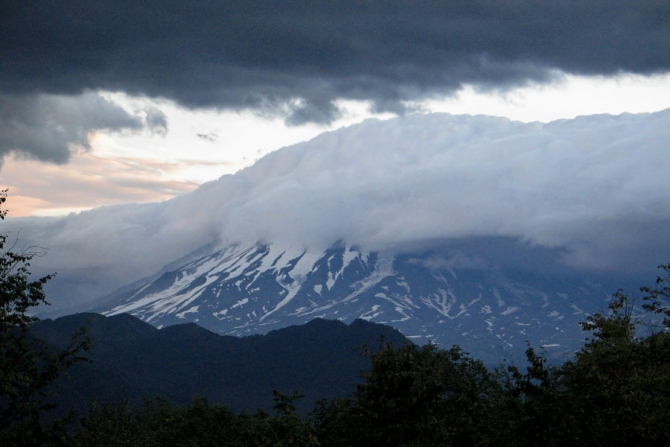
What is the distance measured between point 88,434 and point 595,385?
34.4 metres

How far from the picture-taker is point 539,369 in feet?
152

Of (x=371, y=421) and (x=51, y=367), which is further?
(x=371, y=421)

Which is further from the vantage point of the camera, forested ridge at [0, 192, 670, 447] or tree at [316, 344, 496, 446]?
tree at [316, 344, 496, 446]

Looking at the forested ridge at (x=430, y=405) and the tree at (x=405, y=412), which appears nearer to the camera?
the forested ridge at (x=430, y=405)

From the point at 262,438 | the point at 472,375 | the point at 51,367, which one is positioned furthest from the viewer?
the point at 472,375

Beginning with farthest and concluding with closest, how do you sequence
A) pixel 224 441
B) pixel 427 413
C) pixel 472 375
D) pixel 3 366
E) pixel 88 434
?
pixel 472 375
pixel 224 441
pixel 88 434
pixel 427 413
pixel 3 366

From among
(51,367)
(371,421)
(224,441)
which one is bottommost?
(224,441)

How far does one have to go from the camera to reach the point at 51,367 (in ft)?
127

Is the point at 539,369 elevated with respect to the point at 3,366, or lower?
lower

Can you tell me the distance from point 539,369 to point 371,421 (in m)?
12.1

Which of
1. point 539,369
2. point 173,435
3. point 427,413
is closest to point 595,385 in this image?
point 539,369

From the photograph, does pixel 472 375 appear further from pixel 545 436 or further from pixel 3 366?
pixel 3 366

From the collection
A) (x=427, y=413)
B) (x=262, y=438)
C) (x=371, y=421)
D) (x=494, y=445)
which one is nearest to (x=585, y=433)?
(x=494, y=445)

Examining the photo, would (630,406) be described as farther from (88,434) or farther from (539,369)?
(88,434)
